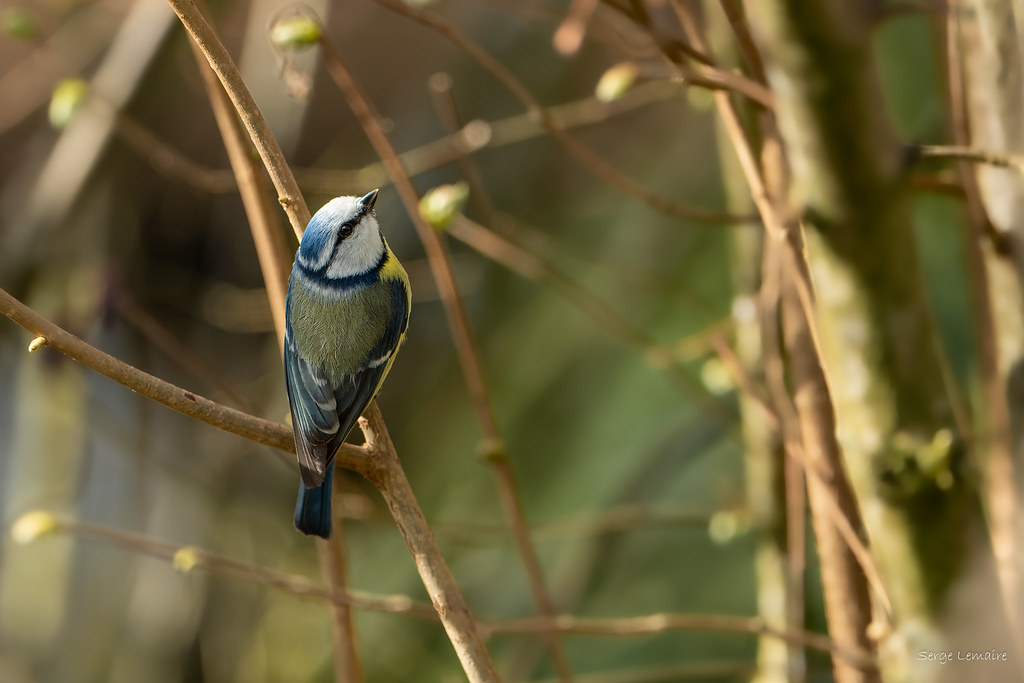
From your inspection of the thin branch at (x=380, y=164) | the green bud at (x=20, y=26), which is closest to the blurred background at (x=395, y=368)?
the thin branch at (x=380, y=164)

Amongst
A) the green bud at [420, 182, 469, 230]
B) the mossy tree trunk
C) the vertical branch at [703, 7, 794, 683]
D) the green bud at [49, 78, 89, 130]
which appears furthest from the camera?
the vertical branch at [703, 7, 794, 683]

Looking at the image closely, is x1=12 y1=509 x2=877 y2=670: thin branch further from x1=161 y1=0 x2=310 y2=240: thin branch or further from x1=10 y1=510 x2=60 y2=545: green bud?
x1=161 y1=0 x2=310 y2=240: thin branch

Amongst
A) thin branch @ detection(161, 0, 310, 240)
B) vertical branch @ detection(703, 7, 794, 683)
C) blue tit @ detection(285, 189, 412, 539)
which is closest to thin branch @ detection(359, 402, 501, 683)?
blue tit @ detection(285, 189, 412, 539)

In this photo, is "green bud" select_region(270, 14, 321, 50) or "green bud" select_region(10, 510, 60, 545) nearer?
"green bud" select_region(270, 14, 321, 50)

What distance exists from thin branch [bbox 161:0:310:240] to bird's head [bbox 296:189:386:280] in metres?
0.39

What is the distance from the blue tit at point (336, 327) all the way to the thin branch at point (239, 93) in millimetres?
248

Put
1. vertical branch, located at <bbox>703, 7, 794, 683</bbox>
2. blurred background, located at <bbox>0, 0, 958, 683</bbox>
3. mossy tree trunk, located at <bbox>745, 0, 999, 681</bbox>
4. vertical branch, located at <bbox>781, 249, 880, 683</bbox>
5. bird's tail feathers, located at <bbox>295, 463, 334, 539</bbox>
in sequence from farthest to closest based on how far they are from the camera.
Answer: blurred background, located at <bbox>0, 0, 958, 683</bbox> → vertical branch, located at <bbox>703, 7, 794, 683</bbox> → vertical branch, located at <bbox>781, 249, 880, 683</bbox> → bird's tail feathers, located at <bbox>295, 463, 334, 539</bbox> → mossy tree trunk, located at <bbox>745, 0, 999, 681</bbox>

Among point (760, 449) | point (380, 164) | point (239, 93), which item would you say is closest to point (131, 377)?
point (239, 93)

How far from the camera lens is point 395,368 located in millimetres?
3551

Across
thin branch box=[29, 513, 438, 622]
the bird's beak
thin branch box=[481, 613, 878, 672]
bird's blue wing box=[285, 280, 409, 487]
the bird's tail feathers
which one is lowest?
thin branch box=[481, 613, 878, 672]

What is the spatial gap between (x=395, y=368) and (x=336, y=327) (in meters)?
2.14

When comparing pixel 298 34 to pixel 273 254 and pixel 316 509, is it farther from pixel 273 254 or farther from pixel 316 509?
pixel 316 509

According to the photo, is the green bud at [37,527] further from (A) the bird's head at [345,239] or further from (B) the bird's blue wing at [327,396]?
(A) the bird's head at [345,239]

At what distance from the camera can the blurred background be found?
2.30 metres
